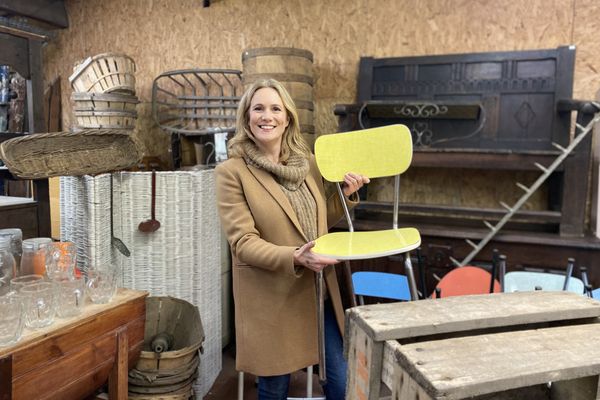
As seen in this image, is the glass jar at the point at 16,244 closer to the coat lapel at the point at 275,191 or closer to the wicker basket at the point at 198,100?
the coat lapel at the point at 275,191

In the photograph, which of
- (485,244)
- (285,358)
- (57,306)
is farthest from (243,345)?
(485,244)

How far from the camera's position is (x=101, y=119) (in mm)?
3006

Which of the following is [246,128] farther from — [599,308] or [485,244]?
[485,244]

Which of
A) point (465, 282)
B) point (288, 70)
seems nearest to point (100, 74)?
point (288, 70)

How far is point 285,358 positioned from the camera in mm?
1497

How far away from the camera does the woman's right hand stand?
1.30 metres

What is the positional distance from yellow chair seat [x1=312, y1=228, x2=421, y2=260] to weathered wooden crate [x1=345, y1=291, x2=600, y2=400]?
27 cm

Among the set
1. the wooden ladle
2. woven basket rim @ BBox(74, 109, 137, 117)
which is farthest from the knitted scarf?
woven basket rim @ BBox(74, 109, 137, 117)

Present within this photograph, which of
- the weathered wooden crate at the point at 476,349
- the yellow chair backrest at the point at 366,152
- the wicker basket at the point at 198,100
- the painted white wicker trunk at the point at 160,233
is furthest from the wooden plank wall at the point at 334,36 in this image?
the weathered wooden crate at the point at 476,349

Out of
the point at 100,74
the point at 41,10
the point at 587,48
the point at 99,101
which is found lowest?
the point at 99,101

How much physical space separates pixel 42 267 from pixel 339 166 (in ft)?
3.88

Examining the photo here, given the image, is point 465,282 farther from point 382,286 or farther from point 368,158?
point 368,158

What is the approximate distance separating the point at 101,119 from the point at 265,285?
84.2 inches

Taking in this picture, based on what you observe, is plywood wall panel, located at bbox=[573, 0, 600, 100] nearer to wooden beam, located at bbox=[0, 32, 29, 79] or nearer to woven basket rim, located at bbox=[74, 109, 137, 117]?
woven basket rim, located at bbox=[74, 109, 137, 117]
